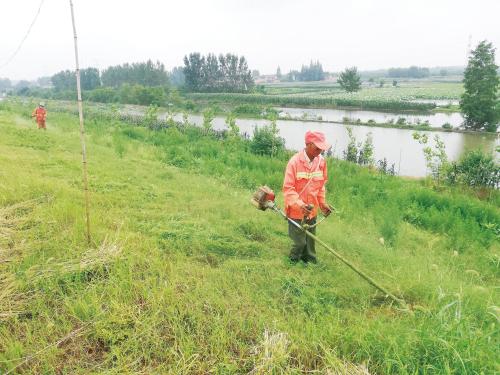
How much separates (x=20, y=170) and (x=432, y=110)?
114 ft

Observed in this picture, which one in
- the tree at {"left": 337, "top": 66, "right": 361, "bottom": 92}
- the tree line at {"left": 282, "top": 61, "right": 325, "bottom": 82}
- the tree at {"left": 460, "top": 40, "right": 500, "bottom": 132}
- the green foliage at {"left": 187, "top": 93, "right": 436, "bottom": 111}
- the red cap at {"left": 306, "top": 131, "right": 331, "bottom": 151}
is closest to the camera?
the red cap at {"left": 306, "top": 131, "right": 331, "bottom": 151}

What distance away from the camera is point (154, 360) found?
7.66 feet

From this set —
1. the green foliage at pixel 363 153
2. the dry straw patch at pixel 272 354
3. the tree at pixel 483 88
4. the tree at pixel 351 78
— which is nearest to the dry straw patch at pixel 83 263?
the dry straw patch at pixel 272 354

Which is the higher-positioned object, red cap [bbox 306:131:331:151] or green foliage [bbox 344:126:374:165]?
red cap [bbox 306:131:331:151]

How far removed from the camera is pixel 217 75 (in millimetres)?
62344

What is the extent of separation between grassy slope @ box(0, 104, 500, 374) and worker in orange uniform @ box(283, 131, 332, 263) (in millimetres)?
545

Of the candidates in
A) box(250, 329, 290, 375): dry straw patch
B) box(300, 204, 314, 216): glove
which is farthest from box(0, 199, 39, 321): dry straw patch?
box(300, 204, 314, 216): glove

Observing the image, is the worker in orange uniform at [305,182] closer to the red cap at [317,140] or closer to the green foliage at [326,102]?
the red cap at [317,140]

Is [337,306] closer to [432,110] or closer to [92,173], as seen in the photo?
[92,173]

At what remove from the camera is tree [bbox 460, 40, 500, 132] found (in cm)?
2138

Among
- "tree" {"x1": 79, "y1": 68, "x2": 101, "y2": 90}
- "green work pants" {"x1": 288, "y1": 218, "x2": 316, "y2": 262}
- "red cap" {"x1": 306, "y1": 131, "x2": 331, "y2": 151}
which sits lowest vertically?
"green work pants" {"x1": 288, "y1": 218, "x2": 316, "y2": 262}

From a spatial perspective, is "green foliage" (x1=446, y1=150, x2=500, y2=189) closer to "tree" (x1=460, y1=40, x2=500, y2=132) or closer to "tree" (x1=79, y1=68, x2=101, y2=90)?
"tree" (x1=460, y1=40, x2=500, y2=132)

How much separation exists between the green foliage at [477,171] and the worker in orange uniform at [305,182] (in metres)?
7.16

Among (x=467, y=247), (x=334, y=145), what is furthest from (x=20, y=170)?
(x=334, y=145)
